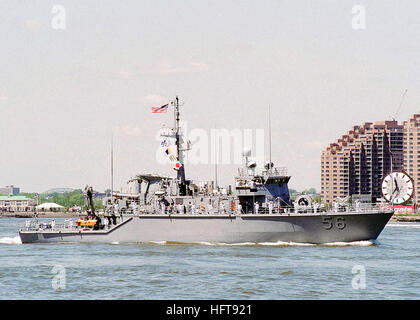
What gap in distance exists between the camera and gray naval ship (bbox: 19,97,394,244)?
5256 centimetres

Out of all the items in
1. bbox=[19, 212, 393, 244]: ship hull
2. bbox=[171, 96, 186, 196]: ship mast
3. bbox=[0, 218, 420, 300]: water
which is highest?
bbox=[171, 96, 186, 196]: ship mast

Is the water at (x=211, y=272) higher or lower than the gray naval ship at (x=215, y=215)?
lower

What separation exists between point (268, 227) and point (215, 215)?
165 inches

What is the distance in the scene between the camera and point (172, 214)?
181 feet

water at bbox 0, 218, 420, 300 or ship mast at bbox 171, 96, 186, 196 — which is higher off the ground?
ship mast at bbox 171, 96, 186, 196

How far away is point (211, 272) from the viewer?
131ft

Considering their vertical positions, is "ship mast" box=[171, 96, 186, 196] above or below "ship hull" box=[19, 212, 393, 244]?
above

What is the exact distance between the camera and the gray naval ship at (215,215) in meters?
52.6

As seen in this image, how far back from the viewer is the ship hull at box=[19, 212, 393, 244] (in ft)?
172

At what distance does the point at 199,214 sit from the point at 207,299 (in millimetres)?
22246

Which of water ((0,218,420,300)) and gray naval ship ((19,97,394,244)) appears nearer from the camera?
water ((0,218,420,300))

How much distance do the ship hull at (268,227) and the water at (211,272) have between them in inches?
26.1

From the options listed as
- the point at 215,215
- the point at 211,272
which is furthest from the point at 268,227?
the point at 211,272
